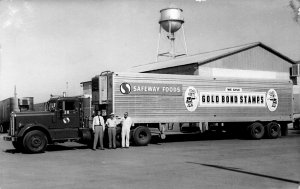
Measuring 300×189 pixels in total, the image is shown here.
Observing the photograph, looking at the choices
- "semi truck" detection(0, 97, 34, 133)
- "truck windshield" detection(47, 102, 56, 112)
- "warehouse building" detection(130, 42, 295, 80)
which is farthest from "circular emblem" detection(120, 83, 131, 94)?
"semi truck" detection(0, 97, 34, 133)

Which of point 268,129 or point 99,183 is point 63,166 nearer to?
point 99,183

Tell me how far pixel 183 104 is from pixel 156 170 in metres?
10.3

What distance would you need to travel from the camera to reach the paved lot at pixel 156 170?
348 inches

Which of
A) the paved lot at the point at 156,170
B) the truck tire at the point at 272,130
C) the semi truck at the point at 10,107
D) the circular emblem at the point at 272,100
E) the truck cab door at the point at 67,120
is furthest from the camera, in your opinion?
the semi truck at the point at 10,107

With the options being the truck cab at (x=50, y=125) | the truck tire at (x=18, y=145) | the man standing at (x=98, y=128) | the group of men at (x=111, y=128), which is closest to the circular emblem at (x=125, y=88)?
the group of men at (x=111, y=128)

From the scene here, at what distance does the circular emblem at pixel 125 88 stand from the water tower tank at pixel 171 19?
27036 millimetres

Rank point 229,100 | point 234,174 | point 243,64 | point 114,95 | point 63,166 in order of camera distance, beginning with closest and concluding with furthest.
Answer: point 234,174 < point 63,166 < point 114,95 < point 229,100 < point 243,64

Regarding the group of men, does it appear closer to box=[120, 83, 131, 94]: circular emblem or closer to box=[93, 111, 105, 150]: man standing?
box=[93, 111, 105, 150]: man standing

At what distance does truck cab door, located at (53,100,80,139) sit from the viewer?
16656 mm

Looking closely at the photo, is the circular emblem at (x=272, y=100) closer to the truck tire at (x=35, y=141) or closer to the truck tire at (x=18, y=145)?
the truck tire at (x=35, y=141)

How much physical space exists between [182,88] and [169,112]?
153 centimetres

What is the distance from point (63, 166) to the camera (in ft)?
39.3

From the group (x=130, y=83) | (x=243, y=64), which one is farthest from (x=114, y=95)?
(x=243, y=64)

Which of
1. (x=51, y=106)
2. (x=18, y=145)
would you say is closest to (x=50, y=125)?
(x=51, y=106)
